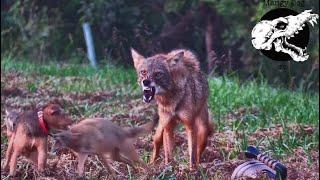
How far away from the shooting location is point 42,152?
570cm

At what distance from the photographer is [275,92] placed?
33.0 ft

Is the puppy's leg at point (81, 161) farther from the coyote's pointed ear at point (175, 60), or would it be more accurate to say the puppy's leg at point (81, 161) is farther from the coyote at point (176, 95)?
the coyote's pointed ear at point (175, 60)

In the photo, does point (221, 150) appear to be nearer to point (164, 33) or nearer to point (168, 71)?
point (168, 71)

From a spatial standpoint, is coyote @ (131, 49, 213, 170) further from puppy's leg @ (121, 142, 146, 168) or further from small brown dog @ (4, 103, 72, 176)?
small brown dog @ (4, 103, 72, 176)

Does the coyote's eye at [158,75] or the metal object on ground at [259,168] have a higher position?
the coyote's eye at [158,75]

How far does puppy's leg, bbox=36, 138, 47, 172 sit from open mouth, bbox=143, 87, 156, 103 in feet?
2.60

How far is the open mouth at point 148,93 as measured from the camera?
5.41m

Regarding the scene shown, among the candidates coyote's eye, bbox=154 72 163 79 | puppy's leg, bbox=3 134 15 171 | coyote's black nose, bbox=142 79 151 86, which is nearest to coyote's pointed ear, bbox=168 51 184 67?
coyote's eye, bbox=154 72 163 79

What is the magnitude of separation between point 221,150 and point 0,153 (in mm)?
1841

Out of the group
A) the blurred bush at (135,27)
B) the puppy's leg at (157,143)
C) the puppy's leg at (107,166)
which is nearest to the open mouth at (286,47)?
the puppy's leg at (157,143)

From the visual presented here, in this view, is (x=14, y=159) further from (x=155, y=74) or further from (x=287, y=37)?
(x=287, y=37)

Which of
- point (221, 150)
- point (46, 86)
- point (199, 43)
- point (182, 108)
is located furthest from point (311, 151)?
point (199, 43)

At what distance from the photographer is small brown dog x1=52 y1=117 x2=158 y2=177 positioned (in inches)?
216

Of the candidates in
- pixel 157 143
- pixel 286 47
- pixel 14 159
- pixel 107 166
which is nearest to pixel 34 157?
pixel 14 159
